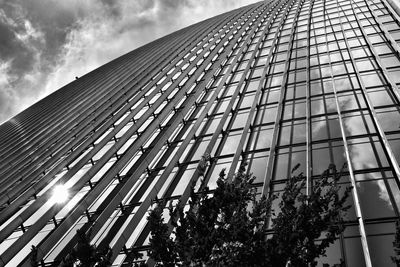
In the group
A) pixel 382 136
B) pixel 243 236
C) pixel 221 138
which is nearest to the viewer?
pixel 243 236

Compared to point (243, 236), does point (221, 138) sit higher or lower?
higher

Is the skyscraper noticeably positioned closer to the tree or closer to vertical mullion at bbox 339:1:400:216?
vertical mullion at bbox 339:1:400:216

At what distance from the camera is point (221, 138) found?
71.9ft

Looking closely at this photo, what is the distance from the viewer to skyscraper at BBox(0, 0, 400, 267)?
50.7 ft

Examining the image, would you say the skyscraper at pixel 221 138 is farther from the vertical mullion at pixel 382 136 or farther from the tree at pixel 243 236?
the tree at pixel 243 236

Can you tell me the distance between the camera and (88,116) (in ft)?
107

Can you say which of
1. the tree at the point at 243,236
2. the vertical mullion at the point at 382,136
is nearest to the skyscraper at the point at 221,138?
the vertical mullion at the point at 382,136

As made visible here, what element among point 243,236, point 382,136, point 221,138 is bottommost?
point 243,236

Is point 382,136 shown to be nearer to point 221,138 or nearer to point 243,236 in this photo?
point 221,138

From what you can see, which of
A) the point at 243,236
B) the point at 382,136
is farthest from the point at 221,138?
the point at 243,236

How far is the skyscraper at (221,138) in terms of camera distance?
15.4m

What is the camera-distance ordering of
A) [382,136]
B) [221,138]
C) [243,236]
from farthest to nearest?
[221,138], [382,136], [243,236]

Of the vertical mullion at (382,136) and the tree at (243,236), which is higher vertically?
the vertical mullion at (382,136)

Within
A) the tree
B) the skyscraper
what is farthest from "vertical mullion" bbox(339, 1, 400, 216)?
the tree
